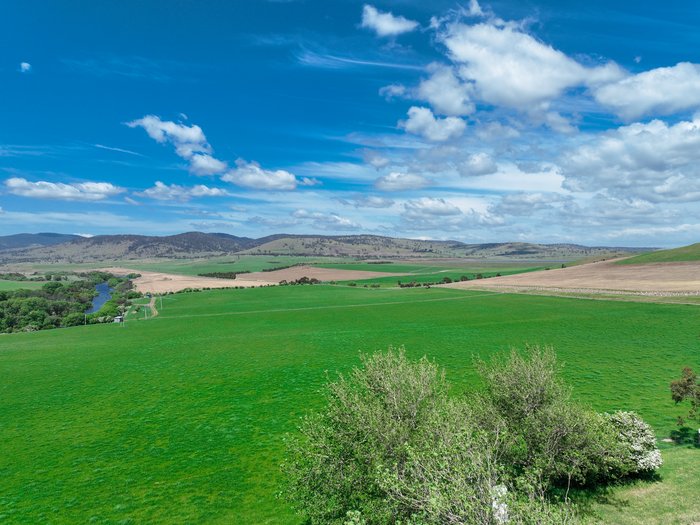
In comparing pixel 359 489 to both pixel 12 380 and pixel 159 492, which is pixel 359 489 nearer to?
pixel 159 492

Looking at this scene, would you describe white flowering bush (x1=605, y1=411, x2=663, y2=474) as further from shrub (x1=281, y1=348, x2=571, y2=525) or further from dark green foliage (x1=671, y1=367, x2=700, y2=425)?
dark green foliage (x1=671, y1=367, x2=700, y2=425)

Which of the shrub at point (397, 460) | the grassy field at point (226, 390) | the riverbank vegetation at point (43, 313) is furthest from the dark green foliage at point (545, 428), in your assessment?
the riverbank vegetation at point (43, 313)

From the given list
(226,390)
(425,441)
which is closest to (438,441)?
(425,441)

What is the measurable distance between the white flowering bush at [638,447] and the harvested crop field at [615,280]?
11673cm

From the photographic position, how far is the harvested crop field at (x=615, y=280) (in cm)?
12728

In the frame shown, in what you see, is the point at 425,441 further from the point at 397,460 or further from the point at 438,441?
the point at 397,460

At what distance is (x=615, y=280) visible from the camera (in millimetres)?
150000

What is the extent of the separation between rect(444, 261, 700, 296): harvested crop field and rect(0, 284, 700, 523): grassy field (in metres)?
20.4

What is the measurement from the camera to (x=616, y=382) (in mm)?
53375

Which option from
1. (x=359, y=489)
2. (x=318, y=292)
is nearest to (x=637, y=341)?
(x=359, y=489)

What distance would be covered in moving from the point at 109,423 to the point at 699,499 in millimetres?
57898

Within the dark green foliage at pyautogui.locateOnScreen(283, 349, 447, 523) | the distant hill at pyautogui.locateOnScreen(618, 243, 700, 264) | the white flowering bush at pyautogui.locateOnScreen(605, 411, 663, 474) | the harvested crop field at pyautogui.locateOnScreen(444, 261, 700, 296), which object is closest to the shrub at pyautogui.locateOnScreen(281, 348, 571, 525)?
the dark green foliage at pyautogui.locateOnScreen(283, 349, 447, 523)

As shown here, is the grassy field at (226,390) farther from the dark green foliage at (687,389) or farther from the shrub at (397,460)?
the shrub at (397,460)

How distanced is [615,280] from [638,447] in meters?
148
